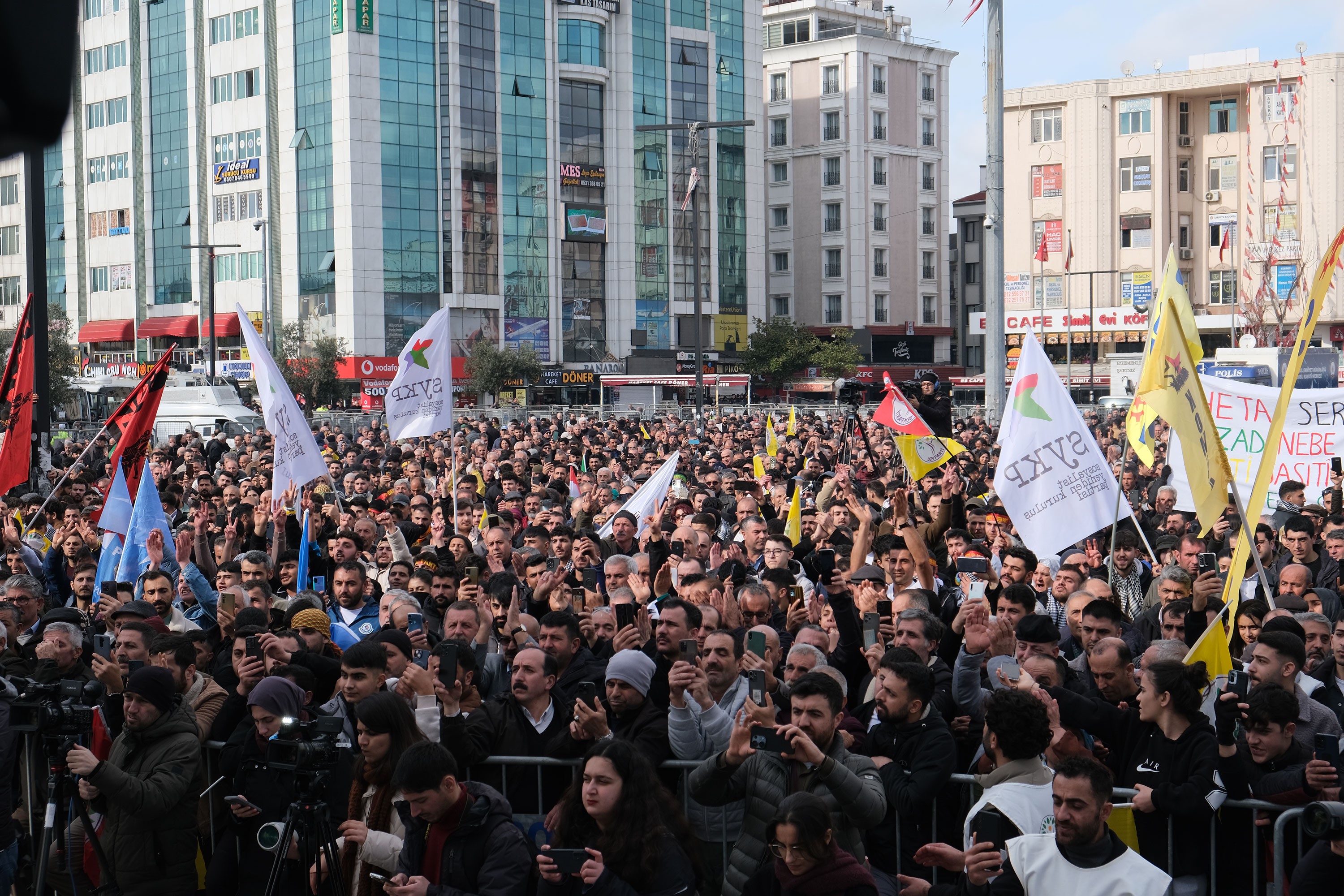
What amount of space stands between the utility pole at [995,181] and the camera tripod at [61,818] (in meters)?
15.7

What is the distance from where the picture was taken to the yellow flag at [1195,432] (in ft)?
23.6

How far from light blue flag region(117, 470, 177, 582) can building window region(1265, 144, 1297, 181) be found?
6886cm

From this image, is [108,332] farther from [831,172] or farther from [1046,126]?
[1046,126]

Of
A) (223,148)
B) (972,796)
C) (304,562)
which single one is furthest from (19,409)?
(223,148)

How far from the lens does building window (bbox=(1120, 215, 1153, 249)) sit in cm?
7162

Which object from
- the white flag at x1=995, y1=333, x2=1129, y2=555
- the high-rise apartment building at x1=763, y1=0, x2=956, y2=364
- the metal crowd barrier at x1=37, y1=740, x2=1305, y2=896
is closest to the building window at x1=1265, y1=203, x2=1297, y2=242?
the high-rise apartment building at x1=763, y1=0, x2=956, y2=364

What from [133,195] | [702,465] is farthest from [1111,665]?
[133,195]

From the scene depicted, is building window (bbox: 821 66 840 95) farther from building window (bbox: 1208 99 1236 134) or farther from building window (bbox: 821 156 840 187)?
building window (bbox: 1208 99 1236 134)

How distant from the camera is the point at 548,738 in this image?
596 centimetres

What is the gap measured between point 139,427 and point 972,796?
900 centimetres

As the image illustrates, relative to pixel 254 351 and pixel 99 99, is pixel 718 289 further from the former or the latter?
pixel 254 351

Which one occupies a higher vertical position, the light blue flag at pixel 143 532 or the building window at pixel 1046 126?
the building window at pixel 1046 126

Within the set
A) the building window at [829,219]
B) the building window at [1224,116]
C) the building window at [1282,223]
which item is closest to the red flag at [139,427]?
the building window at [1282,223]

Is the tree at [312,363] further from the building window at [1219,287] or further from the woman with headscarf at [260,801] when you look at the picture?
the woman with headscarf at [260,801]
